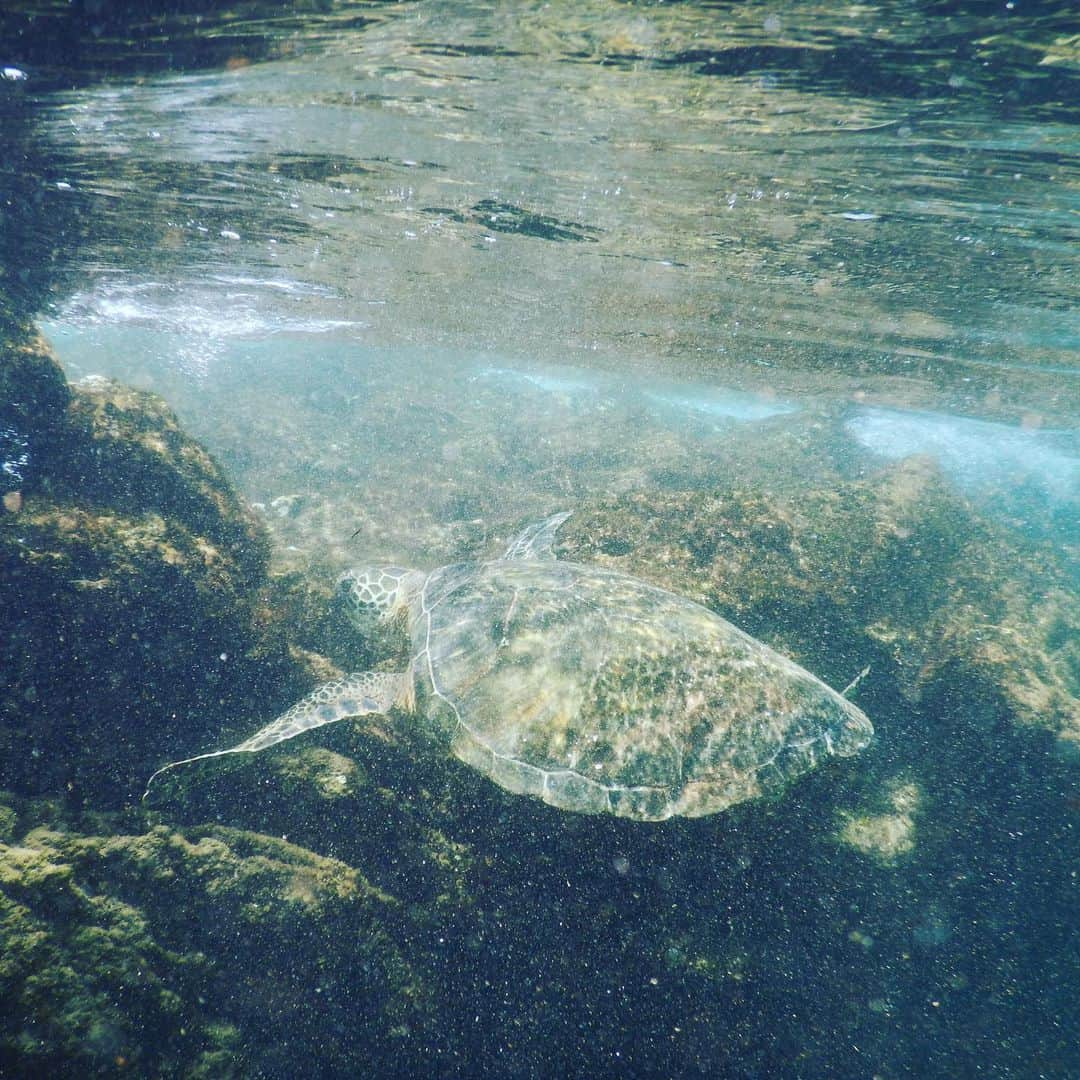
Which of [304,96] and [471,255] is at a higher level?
[304,96]

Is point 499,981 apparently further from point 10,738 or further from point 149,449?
point 149,449

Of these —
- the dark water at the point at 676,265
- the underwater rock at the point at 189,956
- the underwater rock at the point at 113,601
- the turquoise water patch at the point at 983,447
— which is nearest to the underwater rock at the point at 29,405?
the underwater rock at the point at 113,601

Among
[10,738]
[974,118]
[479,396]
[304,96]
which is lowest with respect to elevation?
[479,396]

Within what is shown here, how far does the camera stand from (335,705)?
493 cm

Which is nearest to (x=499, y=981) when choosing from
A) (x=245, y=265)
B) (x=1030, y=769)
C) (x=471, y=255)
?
(x=1030, y=769)

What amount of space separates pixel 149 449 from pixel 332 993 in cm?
740

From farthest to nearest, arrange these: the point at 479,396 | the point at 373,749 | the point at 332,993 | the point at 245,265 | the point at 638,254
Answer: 1. the point at 479,396
2. the point at 245,265
3. the point at 638,254
4. the point at 373,749
5. the point at 332,993

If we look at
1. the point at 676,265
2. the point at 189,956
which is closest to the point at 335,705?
the point at 189,956

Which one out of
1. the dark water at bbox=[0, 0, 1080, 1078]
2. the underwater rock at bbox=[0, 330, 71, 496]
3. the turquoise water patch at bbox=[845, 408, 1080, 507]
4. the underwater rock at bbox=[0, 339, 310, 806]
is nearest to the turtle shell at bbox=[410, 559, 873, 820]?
the dark water at bbox=[0, 0, 1080, 1078]

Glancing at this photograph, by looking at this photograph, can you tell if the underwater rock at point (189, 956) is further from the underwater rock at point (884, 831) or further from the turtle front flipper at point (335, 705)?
the underwater rock at point (884, 831)

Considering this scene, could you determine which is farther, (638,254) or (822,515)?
(638,254)

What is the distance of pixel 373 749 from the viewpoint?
5.22m

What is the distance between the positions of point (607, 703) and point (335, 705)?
9.41ft

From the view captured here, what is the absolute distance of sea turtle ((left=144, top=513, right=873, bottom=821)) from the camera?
13.0 ft
